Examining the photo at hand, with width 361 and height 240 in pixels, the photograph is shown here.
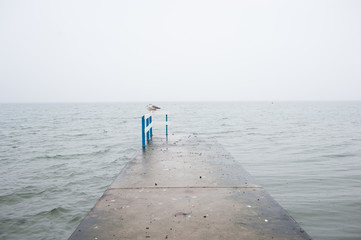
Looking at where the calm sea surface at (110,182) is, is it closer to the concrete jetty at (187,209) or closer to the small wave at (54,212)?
the small wave at (54,212)

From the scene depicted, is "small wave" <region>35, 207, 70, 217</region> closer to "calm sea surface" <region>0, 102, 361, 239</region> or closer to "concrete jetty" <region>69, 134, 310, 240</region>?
"calm sea surface" <region>0, 102, 361, 239</region>

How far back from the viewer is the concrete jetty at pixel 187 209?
124 inches

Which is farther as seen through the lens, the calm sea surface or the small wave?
the small wave

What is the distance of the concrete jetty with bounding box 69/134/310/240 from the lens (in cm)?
315

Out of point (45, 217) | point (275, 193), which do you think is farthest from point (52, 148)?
point (275, 193)

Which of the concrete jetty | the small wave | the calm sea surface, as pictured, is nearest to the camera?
the concrete jetty

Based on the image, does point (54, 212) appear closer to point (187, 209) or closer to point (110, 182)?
point (110, 182)

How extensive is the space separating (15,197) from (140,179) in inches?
185

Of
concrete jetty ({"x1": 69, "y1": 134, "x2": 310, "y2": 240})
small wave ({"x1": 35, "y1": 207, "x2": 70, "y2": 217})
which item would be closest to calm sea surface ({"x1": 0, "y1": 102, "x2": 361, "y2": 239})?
small wave ({"x1": 35, "y1": 207, "x2": 70, "y2": 217})

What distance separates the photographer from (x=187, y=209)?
3854mm

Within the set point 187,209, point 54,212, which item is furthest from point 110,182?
point 187,209

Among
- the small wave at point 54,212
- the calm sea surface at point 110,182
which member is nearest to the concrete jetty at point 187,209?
the calm sea surface at point 110,182

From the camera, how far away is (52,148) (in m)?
15.9

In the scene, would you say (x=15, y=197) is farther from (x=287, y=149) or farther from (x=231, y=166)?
(x=287, y=149)
